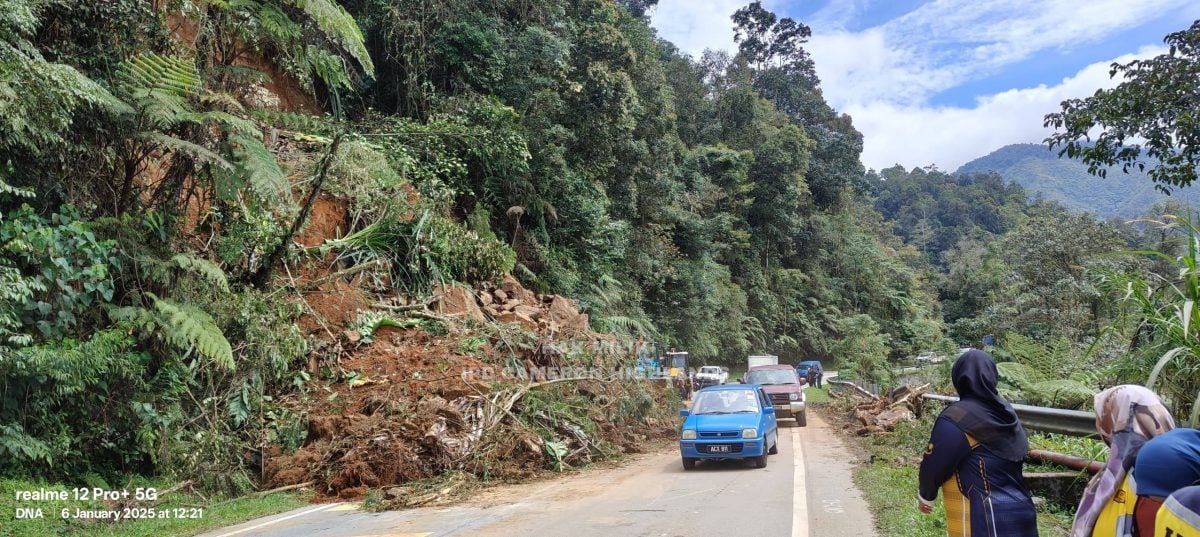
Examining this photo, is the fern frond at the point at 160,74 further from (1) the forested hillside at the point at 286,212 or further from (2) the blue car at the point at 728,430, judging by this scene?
(2) the blue car at the point at 728,430

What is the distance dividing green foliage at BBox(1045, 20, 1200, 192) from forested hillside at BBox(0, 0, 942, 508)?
8.52m

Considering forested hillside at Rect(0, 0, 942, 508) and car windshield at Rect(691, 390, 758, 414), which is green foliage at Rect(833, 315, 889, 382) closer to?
forested hillside at Rect(0, 0, 942, 508)

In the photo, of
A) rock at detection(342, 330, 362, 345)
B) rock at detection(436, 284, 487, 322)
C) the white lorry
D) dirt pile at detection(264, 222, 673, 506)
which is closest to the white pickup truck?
the white lorry

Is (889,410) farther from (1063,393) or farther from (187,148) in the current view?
(187,148)

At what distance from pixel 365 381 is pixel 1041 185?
22198 cm

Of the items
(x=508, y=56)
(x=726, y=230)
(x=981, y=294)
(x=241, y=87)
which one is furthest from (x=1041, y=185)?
(x=241, y=87)

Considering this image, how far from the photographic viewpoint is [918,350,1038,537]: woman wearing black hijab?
148 inches

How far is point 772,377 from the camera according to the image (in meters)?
19.9

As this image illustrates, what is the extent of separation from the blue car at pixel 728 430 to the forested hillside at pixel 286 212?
1.79 m

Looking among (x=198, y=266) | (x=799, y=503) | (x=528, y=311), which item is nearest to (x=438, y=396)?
(x=198, y=266)

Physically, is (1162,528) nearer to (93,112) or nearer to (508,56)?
(93,112)

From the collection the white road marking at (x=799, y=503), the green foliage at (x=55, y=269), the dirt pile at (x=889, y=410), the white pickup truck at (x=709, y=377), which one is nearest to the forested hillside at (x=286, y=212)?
the green foliage at (x=55, y=269)

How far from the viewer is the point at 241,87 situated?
36.9ft

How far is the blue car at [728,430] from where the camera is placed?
36.1 ft
